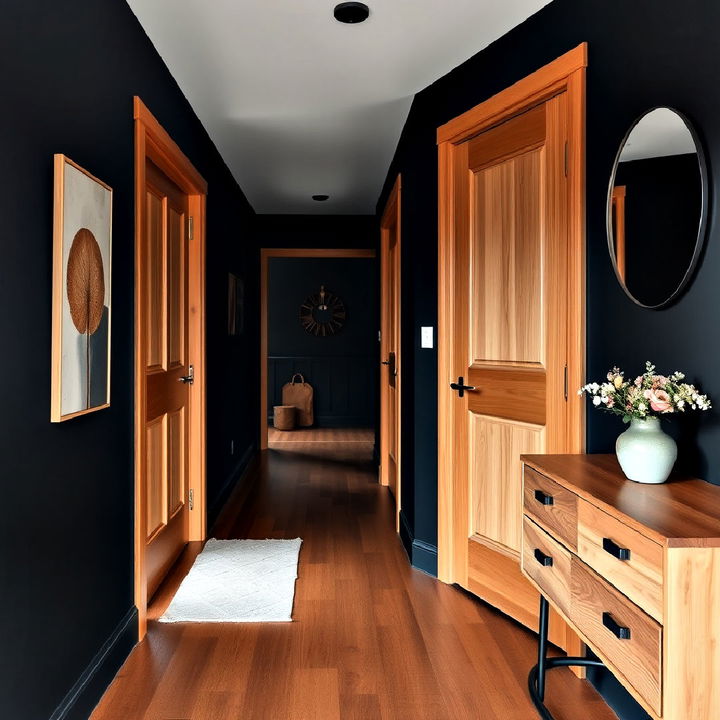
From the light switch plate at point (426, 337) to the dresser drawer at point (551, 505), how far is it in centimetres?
130

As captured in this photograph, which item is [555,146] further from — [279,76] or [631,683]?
[631,683]

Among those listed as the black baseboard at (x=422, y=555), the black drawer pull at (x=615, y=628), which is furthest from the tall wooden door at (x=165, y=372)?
the black drawer pull at (x=615, y=628)

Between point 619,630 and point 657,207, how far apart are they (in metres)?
1.12

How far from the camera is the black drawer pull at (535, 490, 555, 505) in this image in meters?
1.85

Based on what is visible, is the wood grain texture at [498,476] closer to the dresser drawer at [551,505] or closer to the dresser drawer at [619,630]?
the dresser drawer at [551,505]

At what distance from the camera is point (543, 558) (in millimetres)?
1908

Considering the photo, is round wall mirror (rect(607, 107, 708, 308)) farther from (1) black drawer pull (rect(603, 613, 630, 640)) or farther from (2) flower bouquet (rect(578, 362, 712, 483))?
(1) black drawer pull (rect(603, 613, 630, 640))

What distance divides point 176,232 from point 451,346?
5.16 feet

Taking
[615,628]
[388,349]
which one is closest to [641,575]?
[615,628]

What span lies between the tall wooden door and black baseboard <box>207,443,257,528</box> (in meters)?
0.41

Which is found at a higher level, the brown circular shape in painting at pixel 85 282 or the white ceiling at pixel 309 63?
the white ceiling at pixel 309 63

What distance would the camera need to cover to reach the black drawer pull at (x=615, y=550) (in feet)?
4.58

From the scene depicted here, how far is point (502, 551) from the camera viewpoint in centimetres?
277

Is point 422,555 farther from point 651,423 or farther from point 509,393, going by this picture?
point 651,423
